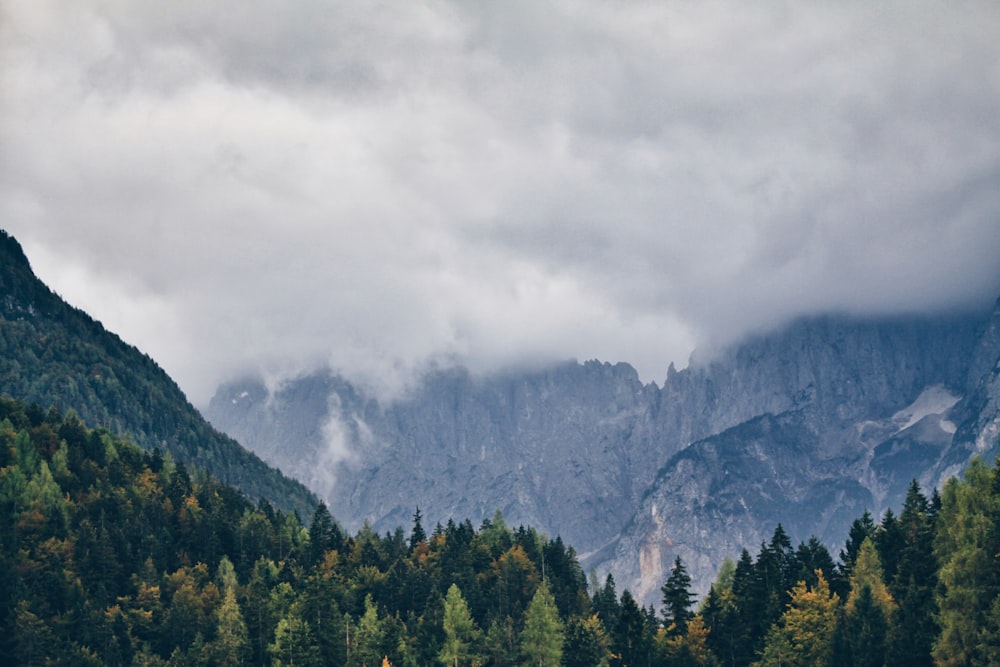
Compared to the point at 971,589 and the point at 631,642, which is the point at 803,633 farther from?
the point at 971,589

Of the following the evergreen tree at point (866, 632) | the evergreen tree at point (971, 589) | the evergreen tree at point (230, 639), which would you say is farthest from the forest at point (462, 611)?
the evergreen tree at point (971, 589)

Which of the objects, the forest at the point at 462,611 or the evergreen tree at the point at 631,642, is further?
the evergreen tree at the point at 631,642

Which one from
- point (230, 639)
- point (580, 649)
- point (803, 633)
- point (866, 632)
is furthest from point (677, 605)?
point (230, 639)

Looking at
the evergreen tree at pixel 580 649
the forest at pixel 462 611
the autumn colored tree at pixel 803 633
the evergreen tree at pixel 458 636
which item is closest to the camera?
the forest at pixel 462 611

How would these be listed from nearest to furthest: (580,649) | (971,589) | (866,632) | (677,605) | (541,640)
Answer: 1. (971,589)
2. (866,632)
3. (580,649)
4. (677,605)
5. (541,640)

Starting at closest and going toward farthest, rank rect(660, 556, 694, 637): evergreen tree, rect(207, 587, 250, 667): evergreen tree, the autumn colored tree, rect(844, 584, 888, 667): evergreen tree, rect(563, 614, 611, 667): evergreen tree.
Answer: rect(844, 584, 888, 667): evergreen tree
the autumn colored tree
rect(563, 614, 611, 667): evergreen tree
rect(660, 556, 694, 637): evergreen tree
rect(207, 587, 250, 667): evergreen tree

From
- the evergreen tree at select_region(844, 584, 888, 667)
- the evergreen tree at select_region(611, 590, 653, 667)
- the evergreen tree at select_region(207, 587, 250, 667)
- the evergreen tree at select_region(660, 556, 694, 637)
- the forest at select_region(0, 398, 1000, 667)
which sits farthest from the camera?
the evergreen tree at select_region(207, 587, 250, 667)

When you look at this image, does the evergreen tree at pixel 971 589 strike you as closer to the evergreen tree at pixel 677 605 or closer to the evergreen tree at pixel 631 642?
the evergreen tree at pixel 631 642

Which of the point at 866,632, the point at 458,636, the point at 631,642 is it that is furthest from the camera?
the point at 458,636

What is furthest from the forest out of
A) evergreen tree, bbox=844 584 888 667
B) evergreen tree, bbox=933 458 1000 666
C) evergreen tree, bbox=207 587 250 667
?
evergreen tree, bbox=933 458 1000 666

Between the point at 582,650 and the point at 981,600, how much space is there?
57.4 m

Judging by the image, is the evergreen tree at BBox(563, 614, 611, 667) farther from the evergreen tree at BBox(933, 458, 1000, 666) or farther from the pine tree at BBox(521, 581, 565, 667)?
the evergreen tree at BBox(933, 458, 1000, 666)

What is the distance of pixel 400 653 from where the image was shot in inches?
6727

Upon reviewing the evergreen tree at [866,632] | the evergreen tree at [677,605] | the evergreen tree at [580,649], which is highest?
the evergreen tree at [677,605]
